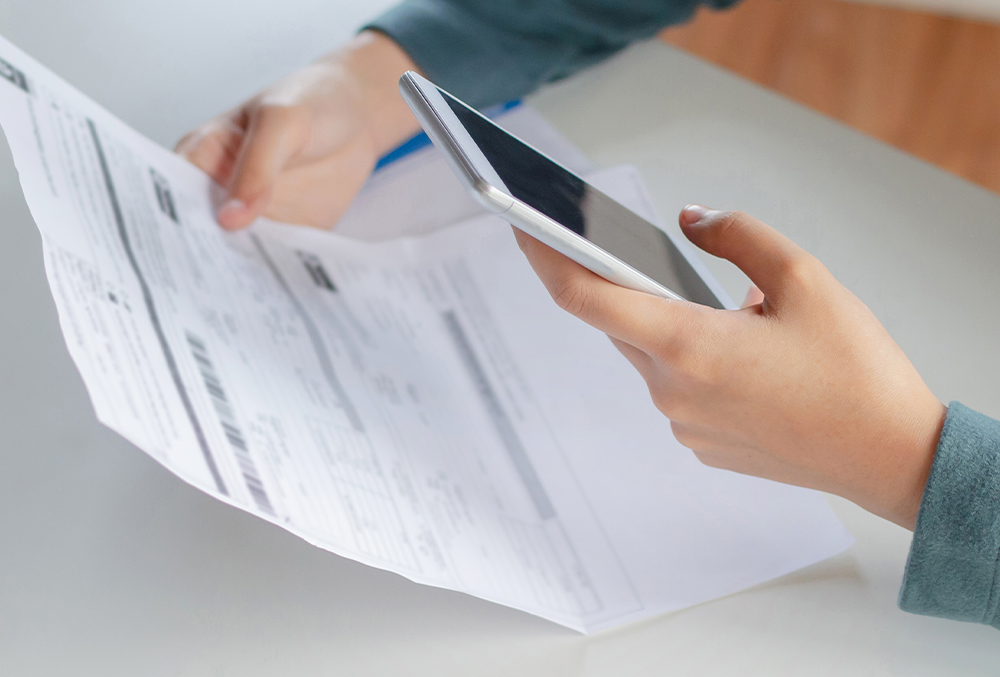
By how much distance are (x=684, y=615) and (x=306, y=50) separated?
61 cm

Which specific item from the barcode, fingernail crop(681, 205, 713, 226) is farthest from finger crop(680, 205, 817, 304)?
the barcode

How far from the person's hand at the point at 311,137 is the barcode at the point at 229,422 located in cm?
16

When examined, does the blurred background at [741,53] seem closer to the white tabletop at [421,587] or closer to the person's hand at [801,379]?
the white tabletop at [421,587]

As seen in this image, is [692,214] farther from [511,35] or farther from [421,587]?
[511,35]

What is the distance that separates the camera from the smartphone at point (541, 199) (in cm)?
30

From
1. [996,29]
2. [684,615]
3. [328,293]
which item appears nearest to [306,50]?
[328,293]

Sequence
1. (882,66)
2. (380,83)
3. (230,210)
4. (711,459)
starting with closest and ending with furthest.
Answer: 1. (711,459)
2. (230,210)
3. (380,83)
4. (882,66)

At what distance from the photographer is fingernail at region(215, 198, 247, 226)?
51 centimetres

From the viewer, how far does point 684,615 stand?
0.38 m

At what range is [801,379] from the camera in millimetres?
362

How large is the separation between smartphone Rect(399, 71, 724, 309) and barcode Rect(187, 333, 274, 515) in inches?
6.5

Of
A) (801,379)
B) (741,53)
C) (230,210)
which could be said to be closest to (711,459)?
(801,379)

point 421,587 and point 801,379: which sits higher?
point 801,379

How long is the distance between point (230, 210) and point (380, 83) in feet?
0.64
